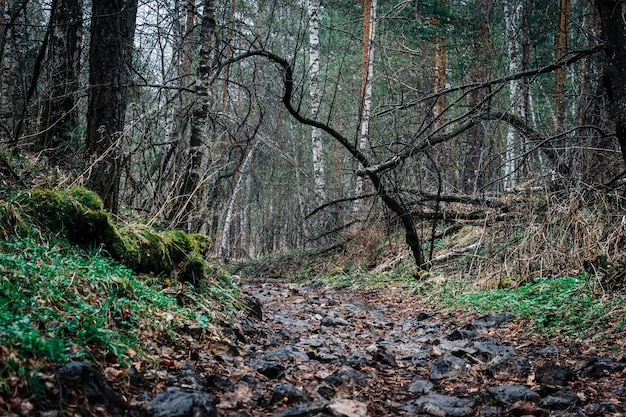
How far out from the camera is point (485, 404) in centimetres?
316

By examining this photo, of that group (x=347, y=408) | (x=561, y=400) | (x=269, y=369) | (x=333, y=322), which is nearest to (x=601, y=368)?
(x=561, y=400)

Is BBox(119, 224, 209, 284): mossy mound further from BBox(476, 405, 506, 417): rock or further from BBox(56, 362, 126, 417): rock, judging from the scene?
BBox(476, 405, 506, 417): rock

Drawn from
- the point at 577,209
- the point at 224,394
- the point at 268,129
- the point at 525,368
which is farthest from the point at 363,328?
the point at 268,129

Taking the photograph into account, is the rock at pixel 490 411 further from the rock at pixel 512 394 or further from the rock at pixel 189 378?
the rock at pixel 189 378

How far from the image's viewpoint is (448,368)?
12.9 feet

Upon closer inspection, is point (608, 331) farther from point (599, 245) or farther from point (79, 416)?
point (79, 416)

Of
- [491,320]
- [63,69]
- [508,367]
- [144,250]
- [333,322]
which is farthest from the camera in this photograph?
[63,69]

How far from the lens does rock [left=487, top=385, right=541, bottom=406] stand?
3.12 meters

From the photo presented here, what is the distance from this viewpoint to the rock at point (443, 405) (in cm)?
303

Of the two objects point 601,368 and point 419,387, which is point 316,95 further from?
point 601,368

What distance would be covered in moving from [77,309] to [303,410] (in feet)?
4.63

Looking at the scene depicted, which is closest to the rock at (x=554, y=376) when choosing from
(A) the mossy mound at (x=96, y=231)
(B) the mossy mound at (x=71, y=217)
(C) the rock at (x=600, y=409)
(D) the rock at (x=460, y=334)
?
(C) the rock at (x=600, y=409)

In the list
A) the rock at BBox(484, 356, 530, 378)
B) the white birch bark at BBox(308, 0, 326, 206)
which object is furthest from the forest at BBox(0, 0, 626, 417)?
the white birch bark at BBox(308, 0, 326, 206)

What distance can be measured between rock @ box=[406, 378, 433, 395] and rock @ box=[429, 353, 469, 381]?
14cm
